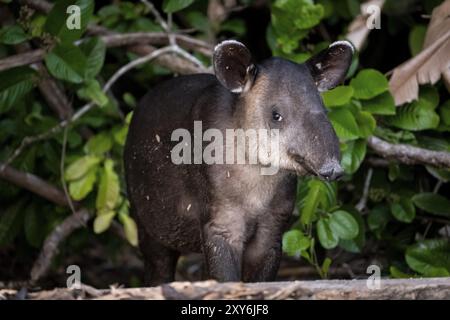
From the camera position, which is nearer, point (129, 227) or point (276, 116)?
point (276, 116)

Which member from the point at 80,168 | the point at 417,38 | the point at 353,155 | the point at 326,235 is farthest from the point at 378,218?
the point at 80,168

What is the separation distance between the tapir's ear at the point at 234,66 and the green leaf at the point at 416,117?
66.2 inches

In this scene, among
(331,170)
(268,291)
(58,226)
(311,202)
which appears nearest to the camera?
(268,291)

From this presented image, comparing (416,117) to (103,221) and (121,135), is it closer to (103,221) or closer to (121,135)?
(121,135)

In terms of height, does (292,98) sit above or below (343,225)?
above

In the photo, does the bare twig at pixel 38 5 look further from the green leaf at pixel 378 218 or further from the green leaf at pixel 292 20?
the green leaf at pixel 378 218

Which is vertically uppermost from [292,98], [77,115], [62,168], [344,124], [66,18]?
[292,98]

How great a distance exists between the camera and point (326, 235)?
631 cm

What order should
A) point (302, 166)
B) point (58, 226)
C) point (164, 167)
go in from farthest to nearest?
point (58, 226)
point (164, 167)
point (302, 166)

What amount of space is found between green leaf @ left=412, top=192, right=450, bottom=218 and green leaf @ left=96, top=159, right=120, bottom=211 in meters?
1.97

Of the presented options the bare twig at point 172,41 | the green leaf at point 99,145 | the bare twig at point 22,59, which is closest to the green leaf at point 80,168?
the green leaf at point 99,145

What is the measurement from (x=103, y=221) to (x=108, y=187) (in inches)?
10.5

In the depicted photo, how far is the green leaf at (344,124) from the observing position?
627cm
